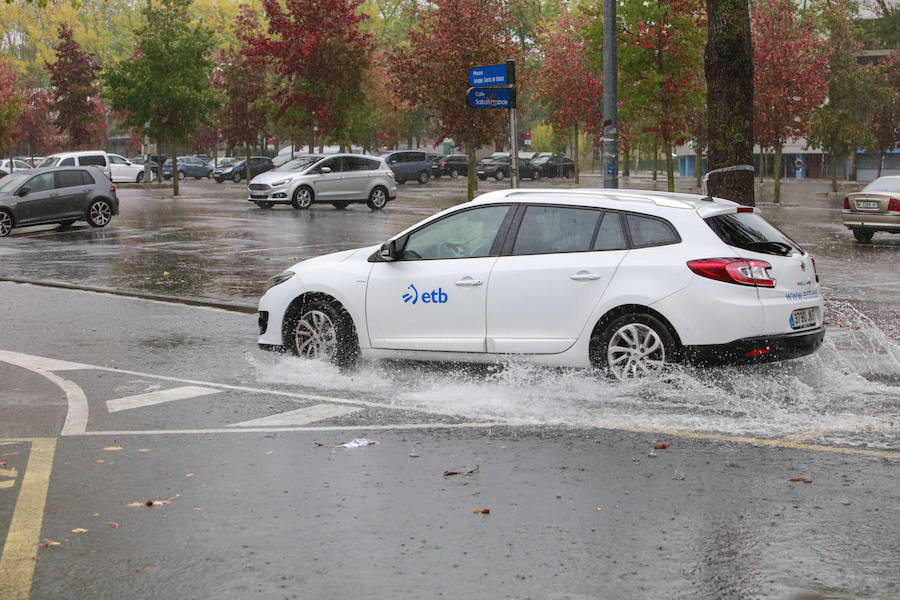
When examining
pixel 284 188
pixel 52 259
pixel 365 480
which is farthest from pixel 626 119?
pixel 365 480

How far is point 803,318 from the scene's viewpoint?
359 inches

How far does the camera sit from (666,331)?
29.0 feet

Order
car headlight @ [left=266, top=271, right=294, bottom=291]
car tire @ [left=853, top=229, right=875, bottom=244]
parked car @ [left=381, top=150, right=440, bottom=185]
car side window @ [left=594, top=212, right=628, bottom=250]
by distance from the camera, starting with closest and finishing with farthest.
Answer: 1. car side window @ [left=594, top=212, right=628, bottom=250]
2. car headlight @ [left=266, top=271, right=294, bottom=291]
3. car tire @ [left=853, top=229, right=875, bottom=244]
4. parked car @ [left=381, top=150, right=440, bottom=185]

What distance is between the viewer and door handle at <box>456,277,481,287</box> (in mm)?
9438

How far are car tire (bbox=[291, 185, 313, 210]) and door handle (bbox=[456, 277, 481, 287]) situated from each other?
27237 mm

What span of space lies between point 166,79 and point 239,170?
24.0 meters

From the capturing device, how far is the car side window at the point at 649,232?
9.12 meters

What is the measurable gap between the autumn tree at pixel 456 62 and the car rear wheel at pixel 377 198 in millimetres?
2973

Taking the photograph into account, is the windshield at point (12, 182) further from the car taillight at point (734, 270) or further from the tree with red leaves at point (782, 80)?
the tree with red leaves at point (782, 80)

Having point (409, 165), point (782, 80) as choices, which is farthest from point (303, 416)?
point (409, 165)

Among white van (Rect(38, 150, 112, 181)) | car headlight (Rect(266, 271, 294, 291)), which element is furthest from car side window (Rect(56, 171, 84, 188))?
white van (Rect(38, 150, 112, 181))

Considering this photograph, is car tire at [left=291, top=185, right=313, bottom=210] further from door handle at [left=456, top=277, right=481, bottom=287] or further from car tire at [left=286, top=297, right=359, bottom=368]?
door handle at [left=456, top=277, right=481, bottom=287]

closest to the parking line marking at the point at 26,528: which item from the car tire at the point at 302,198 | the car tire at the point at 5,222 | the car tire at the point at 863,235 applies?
the car tire at the point at 5,222

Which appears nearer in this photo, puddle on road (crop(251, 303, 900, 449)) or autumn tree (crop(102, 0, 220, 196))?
puddle on road (crop(251, 303, 900, 449))
